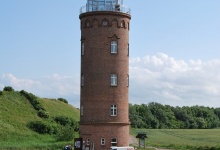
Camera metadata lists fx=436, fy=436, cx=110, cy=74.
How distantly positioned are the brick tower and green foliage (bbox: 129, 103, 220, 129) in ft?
234

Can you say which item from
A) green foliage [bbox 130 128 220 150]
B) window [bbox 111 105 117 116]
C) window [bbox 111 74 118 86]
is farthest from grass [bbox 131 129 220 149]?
window [bbox 111 74 118 86]

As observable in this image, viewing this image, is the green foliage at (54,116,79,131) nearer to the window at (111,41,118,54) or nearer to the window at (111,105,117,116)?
the window at (111,105,117,116)

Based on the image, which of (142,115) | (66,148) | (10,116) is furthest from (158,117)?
(66,148)

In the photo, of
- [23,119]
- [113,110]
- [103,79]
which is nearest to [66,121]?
[23,119]

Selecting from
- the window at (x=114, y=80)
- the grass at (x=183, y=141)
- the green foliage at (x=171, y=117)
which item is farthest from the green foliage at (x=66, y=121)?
the green foliage at (x=171, y=117)

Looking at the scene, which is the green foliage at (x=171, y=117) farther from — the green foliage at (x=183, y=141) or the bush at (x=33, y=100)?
the bush at (x=33, y=100)

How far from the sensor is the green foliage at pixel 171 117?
404 ft

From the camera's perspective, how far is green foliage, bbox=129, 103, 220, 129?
123 metres

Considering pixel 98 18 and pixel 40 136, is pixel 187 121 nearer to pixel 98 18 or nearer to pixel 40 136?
pixel 40 136

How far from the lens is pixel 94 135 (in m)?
41.9

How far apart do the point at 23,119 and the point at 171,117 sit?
78230 mm

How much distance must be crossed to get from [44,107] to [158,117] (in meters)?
65.7

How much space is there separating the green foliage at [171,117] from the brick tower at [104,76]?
234 ft

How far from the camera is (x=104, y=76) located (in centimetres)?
4206
